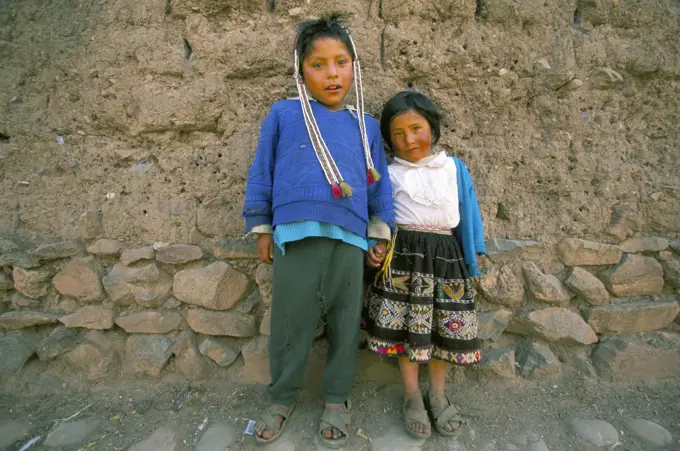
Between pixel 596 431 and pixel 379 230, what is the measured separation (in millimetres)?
1310

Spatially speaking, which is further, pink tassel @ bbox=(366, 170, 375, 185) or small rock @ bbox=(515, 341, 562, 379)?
small rock @ bbox=(515, 341, 562, 379)

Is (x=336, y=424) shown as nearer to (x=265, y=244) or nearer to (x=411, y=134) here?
(x=265, y=244)

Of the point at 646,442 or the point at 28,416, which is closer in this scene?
the point at 646,442

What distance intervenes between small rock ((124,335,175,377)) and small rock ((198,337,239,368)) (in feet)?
0.59

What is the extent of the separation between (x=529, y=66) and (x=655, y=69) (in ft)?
2.16

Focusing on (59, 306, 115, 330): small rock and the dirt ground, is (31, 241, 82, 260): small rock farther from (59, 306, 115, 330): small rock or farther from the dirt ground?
the dirt ground

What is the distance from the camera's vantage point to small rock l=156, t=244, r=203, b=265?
197 centimetres

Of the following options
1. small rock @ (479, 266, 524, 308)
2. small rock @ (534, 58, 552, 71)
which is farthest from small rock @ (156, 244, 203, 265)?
small rock @ (534, 58, 552, 71)

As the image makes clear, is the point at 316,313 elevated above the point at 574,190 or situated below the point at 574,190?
below

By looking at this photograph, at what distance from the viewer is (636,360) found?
1.97 metres

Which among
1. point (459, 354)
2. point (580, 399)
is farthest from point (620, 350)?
point (459, 354)

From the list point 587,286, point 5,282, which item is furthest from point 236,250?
point 587,286

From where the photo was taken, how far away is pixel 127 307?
2.04 metres

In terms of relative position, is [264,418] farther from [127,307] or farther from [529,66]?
[529,66]
